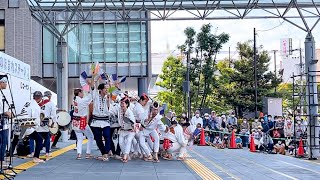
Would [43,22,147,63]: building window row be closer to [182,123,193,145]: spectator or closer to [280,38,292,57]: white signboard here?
[182,123,193,145]: spectator

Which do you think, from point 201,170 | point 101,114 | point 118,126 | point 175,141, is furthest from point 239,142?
point 201,170

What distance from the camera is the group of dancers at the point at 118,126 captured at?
1305 cm

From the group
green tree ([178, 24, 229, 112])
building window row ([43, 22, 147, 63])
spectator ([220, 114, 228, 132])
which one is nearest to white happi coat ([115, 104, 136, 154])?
spectator ([220, 114, 228, 132])

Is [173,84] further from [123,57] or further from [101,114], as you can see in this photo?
[101,114]

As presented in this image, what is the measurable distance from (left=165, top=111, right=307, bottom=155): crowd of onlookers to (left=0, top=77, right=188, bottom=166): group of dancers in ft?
9.99

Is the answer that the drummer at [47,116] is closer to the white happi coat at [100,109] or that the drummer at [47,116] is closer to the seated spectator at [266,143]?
the white happi coat at [100,109]

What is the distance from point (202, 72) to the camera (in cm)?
4059

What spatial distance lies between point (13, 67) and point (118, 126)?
12.2 feet

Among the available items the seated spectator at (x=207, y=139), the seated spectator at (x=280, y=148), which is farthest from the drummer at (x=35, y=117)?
the seated spectator at (x=207, y=139)

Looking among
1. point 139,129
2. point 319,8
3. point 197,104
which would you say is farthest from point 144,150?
point 197,104

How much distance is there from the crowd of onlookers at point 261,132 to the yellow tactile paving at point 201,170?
12.3 feet

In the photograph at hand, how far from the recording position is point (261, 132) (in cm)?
2169

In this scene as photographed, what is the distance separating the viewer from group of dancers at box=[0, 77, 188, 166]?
1305 centimetres

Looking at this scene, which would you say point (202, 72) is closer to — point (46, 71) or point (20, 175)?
point (46, 71)
